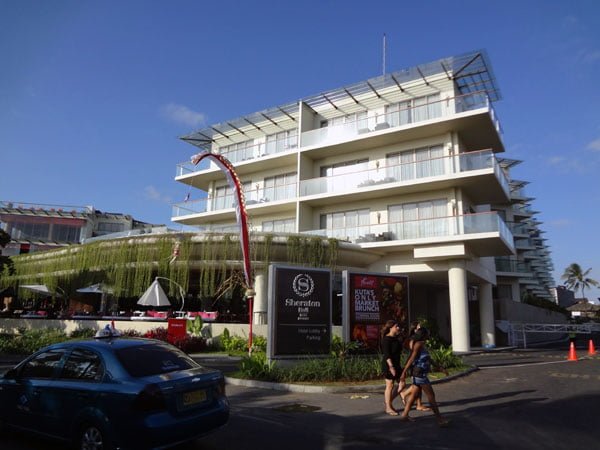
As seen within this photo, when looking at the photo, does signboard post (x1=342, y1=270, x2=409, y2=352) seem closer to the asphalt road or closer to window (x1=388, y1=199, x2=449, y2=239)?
the asphalt road

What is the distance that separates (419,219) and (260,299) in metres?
9.79

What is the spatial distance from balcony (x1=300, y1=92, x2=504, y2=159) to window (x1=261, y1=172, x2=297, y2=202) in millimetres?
2545

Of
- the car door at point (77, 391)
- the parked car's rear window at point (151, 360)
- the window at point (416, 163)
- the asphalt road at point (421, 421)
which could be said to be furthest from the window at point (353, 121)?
the car door at point (77, 391)

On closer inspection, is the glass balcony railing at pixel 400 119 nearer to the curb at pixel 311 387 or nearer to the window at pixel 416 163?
the window at pixel 416 163

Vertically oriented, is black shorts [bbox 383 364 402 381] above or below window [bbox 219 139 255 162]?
below

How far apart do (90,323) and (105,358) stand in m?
19.3

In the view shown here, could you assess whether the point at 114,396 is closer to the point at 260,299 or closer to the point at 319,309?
the point at 319,309

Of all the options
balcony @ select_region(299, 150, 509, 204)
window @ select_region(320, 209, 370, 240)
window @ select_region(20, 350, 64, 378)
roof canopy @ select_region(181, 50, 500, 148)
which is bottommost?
window @ select_region(20, 350, 64, 378)

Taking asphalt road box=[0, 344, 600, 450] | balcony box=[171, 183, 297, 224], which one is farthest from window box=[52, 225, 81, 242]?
asphalt road box=[0, 344, 600, 450]

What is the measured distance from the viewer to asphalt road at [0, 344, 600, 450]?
620 cm

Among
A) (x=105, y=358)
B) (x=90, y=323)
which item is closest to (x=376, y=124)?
(x=90, y=323)

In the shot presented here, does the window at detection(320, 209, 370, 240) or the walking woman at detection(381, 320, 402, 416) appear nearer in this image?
the walking woman at detection(381, 320, 402, 416)

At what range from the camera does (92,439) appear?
16.8ft

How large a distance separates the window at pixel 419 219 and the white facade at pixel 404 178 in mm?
57
